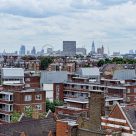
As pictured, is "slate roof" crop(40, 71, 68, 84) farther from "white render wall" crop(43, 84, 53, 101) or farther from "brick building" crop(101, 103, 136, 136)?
"brick building" crop(101, 103, 136, 136)

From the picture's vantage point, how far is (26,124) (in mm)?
50500

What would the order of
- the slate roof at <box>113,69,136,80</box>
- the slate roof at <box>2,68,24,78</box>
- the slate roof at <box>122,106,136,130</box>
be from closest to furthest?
the slate roof at <box>122,106,136,130</box>
the slate roof at <box>113,69,136,80</box>
the slate roof at <box>2,68,24,78</box>

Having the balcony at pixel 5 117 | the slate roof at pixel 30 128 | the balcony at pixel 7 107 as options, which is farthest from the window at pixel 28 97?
the slate roof at pixel 30 128

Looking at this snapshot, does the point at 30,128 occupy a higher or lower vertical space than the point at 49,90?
higher

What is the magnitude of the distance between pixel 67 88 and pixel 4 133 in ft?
248

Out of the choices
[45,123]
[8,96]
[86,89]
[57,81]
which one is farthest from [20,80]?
[45,123]

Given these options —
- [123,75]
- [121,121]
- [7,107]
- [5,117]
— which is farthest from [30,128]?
[123,75]

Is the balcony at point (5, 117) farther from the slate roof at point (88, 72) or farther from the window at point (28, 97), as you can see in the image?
the slate roof at point (88, 72)

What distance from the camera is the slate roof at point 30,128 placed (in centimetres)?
4912

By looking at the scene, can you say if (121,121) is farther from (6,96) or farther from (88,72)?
(88,72)

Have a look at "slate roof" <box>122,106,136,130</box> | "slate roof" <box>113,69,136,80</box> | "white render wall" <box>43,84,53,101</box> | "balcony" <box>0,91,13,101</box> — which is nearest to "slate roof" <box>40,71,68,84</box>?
"white render wall" <box>43,84,53,101</box>

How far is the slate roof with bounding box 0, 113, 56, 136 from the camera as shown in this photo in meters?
49.1

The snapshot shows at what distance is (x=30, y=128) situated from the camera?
50156 mm

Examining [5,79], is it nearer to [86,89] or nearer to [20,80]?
[20,80]
